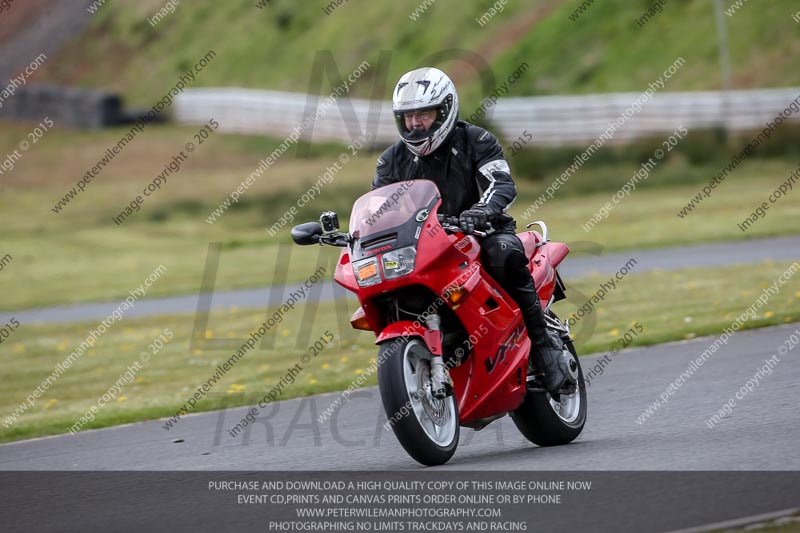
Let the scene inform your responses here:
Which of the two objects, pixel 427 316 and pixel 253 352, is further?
pixel 253 352

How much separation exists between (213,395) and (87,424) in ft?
4.35

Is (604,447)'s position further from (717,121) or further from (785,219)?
(717,121)

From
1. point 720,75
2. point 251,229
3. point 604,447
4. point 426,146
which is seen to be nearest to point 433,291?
point 426,146

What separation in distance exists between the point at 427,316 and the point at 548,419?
119cm

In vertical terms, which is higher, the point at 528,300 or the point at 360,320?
the point at 360,320

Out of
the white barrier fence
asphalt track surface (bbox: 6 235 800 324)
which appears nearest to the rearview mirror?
asphalt track surface (bbox: 6 235 800 324)

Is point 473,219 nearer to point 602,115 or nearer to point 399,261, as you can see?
point 399,261

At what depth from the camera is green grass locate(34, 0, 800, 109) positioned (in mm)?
33469

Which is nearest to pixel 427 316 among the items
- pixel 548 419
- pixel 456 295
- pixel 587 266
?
pixel 456 295

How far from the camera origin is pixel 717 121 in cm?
2933

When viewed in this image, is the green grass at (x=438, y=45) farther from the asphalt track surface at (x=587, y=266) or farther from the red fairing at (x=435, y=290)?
the red fairing at (x=435, y=290)

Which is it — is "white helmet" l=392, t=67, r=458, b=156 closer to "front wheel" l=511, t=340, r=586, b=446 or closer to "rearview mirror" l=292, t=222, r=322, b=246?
"rearview mirror" l=292, t=222, r=322, b=246

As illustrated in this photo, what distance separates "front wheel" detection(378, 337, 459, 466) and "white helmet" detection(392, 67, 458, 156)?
1.26 metres

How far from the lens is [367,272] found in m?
6.65
